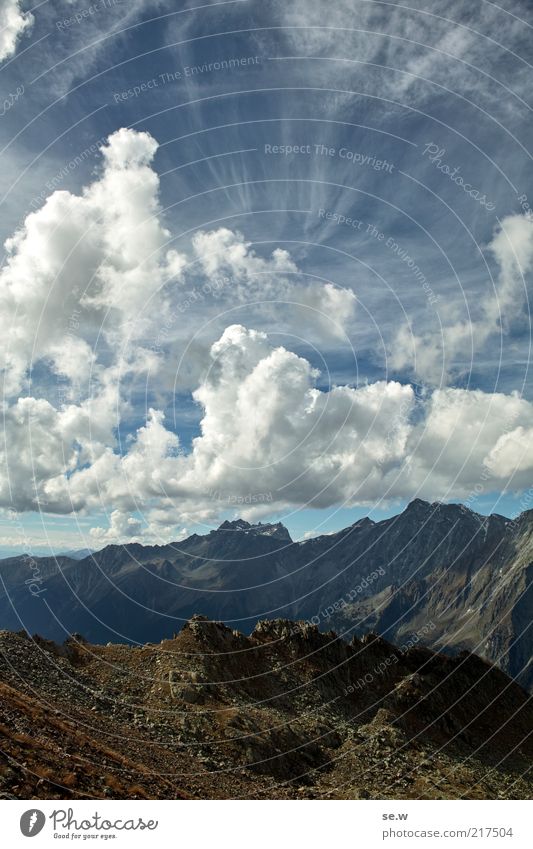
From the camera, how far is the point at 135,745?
41.6 metres

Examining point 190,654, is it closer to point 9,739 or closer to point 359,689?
point 359,689

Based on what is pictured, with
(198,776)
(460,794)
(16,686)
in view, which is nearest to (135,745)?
(198,776)

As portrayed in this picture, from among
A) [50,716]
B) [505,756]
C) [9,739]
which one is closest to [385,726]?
[505,756]

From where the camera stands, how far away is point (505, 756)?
215ft

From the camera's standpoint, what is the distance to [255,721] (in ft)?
181

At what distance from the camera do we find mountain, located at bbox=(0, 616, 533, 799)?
3484 cm

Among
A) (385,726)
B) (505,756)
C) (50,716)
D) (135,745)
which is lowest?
(505,756)

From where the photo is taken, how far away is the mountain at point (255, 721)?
1372 inches

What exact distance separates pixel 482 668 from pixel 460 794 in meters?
43.5

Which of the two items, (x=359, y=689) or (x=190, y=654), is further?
(x=359, y=689)

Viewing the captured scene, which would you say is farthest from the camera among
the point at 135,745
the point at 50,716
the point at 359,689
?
the point at 359,689

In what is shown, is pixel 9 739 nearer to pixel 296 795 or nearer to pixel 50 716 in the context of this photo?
pixel 50 716
